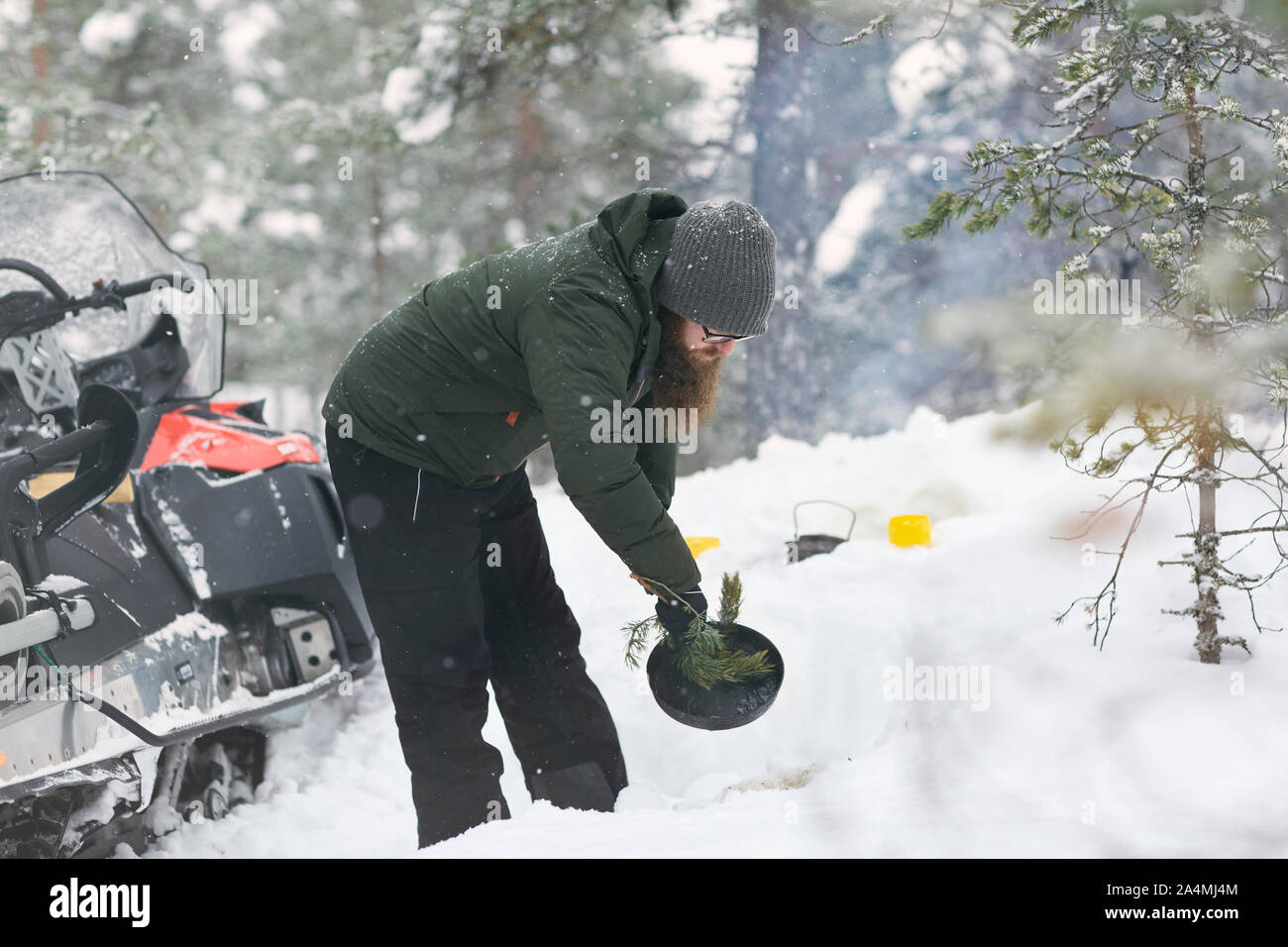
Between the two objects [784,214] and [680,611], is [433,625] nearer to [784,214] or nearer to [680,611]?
[680,611]

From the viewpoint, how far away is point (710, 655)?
2.52 meters

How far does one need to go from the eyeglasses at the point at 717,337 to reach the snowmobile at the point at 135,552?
1.59m

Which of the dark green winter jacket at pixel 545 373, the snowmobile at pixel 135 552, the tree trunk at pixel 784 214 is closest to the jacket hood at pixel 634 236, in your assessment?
the dark green winter jacket at pixel 545 373

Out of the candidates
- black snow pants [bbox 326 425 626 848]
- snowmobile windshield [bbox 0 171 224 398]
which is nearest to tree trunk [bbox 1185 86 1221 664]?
black snow pants [bbox 326 425 626 848]

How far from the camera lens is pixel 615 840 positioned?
2.11m

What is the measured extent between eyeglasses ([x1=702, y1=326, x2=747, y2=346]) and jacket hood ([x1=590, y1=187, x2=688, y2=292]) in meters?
0.20

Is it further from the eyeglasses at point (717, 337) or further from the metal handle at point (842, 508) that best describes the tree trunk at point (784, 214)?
the eyeglasses at point (717, 337)

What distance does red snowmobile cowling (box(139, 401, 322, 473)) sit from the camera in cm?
339

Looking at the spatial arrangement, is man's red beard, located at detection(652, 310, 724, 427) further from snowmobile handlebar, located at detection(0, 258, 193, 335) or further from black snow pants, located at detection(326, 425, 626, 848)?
snowmobile handlebar, located at detection(0, 258, 193, 335)

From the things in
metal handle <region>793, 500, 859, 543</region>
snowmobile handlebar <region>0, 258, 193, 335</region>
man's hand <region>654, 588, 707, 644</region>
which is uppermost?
snowmobile handlebar <region>0, 258, 193, 335</region>

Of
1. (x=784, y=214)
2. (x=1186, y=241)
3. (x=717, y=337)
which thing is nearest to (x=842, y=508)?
(x=1186, y=241)

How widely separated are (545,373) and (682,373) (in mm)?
528

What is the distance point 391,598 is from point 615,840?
96 centimetres

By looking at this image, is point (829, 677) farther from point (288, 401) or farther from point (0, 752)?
point (288, 401)
